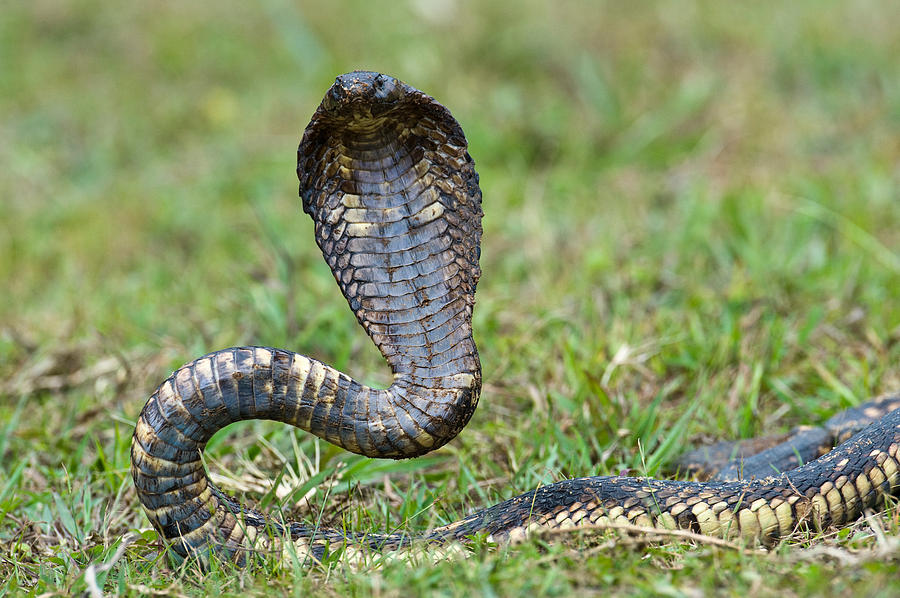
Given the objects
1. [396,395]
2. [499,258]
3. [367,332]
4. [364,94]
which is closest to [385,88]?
[364,94]

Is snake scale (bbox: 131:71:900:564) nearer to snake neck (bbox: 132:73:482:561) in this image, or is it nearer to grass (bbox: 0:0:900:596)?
snake neck (bbox: 132:73:482:561)

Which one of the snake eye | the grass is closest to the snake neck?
the snake eye

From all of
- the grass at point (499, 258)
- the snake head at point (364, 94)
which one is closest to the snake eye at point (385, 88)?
the snake head at point (364, 94)

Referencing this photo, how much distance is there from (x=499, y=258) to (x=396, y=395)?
315cm

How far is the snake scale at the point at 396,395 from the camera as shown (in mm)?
2678

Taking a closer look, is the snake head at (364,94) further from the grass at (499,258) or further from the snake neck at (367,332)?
the grass at (499,258)

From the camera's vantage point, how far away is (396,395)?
2.75 meters

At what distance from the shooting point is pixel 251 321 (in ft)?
16.3

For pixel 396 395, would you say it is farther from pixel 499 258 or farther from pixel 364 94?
pixel 499 258

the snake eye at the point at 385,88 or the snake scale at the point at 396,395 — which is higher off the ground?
the snake eye at the point at 385,88

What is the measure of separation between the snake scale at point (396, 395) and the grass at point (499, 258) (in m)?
0.15

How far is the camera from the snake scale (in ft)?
8.79

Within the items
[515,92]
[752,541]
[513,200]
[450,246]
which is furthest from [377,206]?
[515,92]

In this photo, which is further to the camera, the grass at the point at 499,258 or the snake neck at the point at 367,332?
the grass at the point at 499,258
